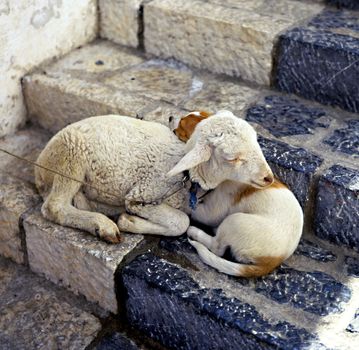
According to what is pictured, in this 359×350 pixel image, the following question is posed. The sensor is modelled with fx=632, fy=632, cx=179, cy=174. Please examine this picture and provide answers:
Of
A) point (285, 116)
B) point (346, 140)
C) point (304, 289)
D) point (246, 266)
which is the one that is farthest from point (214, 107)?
point (304, 289)

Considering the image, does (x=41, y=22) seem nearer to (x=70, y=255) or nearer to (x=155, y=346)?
(x=70, y=255)

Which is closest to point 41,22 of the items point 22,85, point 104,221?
point 22,85

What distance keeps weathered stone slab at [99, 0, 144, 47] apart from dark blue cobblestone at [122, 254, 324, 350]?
5.98 ft

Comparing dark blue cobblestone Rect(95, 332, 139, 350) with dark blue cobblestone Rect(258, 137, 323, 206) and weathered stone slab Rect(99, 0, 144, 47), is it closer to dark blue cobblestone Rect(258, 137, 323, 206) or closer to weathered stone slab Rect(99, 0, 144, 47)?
dark blue cobblestone Rect(258, 137, 323, 206)

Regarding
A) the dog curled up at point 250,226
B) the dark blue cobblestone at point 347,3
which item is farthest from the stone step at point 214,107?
the dark blue cobblestone at point 347,3

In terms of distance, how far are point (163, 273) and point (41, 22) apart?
1845mm

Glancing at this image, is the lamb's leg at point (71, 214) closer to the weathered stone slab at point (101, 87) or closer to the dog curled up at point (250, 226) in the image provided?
the dog curled up at point (250, 226)

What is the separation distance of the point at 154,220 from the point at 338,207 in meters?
0.89

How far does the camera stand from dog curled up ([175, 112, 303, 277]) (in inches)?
110

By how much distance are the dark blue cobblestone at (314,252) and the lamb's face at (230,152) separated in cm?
54

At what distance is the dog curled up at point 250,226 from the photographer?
279 cm

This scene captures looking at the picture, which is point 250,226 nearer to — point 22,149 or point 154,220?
point 154,220

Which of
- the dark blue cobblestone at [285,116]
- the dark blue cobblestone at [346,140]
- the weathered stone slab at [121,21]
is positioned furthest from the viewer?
the weathered stone slab at [121,21]

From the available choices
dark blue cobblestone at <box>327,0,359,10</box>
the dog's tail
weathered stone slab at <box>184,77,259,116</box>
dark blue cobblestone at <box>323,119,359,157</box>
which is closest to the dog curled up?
the dog's tail
